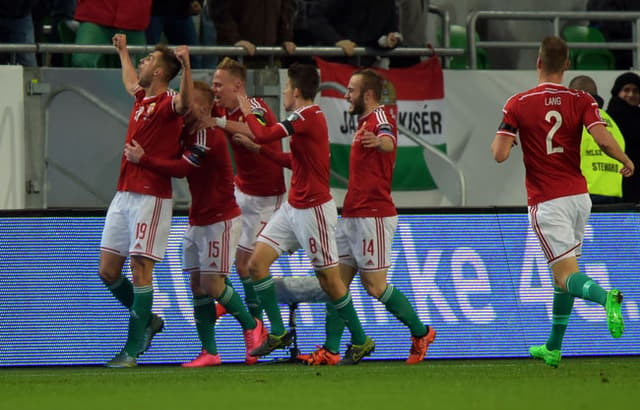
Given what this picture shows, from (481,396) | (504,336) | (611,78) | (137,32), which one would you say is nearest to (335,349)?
(504,336)

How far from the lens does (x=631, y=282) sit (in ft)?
36.0

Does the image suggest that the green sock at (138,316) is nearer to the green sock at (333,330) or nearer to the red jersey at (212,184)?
the red jersey at (212,184)

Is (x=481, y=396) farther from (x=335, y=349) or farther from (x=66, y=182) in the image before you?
(x=66, y=182)

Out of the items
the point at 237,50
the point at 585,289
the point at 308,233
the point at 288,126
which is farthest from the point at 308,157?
the point at 237,50

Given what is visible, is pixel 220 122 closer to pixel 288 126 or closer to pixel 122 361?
pixel 288 126

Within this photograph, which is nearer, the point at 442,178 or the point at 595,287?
the point at 595,287

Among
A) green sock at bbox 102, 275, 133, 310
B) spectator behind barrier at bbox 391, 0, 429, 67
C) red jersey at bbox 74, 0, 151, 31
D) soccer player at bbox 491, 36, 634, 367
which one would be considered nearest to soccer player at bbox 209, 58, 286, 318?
green sock at bbox 102, 275, 133, 310

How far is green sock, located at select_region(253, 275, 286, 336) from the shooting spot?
1023 centimetres

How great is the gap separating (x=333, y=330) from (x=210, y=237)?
120 centimetres

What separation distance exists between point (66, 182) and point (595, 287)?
5.60m

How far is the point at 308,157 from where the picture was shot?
10383mm

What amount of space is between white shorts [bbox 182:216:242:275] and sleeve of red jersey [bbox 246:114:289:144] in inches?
28.2

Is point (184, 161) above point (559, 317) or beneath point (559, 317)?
above

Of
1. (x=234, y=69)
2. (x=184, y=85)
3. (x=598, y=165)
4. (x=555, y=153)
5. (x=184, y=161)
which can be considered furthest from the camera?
(x=598, y=165)
